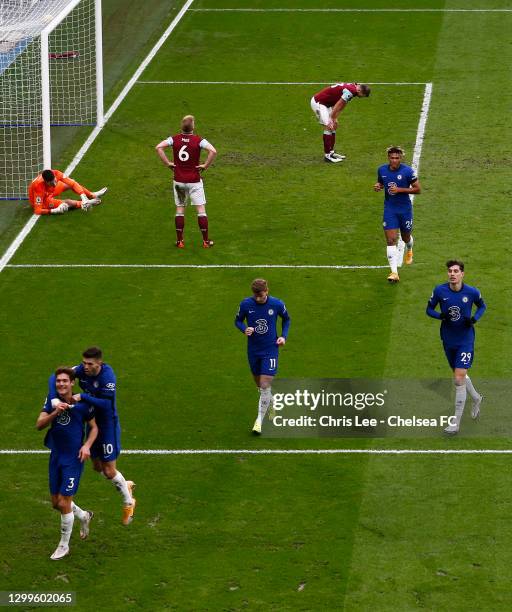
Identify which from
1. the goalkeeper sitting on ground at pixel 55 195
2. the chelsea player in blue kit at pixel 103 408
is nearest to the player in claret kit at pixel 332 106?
the goalkeeper sitting on ground at pixel 55 195

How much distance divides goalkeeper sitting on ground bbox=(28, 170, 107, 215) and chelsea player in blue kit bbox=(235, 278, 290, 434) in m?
8.15

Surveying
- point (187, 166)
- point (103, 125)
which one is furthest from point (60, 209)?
point (103, 125)

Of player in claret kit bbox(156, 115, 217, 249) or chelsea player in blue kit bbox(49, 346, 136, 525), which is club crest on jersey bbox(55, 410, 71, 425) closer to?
chelsea player in blue kit bbox(49, 346, 136, 525)

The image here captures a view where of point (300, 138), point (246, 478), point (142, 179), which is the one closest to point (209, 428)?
point (246, 478)

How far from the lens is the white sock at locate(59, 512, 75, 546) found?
14.3 m

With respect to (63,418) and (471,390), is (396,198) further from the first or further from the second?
(63,418)

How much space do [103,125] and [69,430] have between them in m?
15.1

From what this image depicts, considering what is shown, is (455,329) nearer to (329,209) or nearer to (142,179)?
(329,209)

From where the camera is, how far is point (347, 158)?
86.2 ft

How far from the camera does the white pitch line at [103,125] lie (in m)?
22.8

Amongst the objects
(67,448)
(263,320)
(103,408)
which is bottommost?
(67,448)

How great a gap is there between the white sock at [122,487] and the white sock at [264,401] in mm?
2487

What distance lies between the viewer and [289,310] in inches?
798

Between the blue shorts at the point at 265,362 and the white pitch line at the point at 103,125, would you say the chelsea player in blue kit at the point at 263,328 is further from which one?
the white pitch line at the point at 103,125
